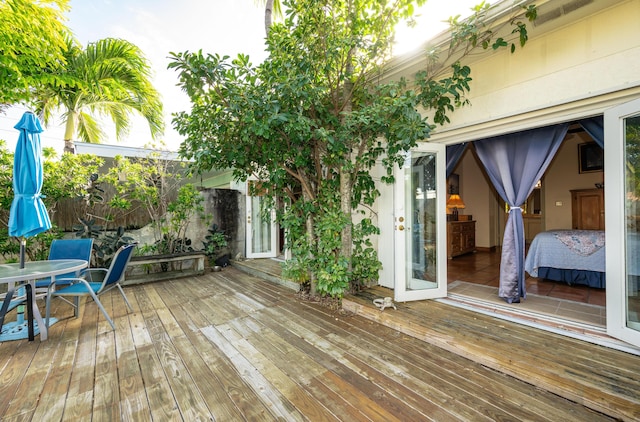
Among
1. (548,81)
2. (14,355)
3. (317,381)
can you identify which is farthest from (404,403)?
(14,355)

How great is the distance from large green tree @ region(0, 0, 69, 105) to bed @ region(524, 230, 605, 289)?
818 cm

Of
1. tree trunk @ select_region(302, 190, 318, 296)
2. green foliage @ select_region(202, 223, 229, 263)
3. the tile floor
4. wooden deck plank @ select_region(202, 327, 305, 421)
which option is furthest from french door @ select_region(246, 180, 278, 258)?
the tile floor

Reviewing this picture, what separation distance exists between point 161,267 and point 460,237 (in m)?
6.76

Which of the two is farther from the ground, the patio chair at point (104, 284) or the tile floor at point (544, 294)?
the patio chair at point (104, 284)

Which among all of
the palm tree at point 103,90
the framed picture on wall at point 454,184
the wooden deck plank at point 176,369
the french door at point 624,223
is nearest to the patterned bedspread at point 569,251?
the french door at point 624,223

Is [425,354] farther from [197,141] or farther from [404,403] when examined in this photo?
[197,141]

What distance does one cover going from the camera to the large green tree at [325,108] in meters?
2.65

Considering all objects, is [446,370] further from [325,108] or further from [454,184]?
[454,184]

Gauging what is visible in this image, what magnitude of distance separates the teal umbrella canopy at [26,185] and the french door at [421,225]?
3830 mm

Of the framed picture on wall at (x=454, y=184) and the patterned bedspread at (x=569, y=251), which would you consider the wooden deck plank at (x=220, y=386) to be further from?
the framed picture on wall at (x=454, y=184)

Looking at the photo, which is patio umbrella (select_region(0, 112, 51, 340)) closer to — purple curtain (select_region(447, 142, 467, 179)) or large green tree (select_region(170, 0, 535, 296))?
large green tree (select_region(170, 0, 535, 296))

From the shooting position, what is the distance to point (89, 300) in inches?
148

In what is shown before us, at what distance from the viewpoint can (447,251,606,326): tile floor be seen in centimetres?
271

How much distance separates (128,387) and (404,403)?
73.3 inches
